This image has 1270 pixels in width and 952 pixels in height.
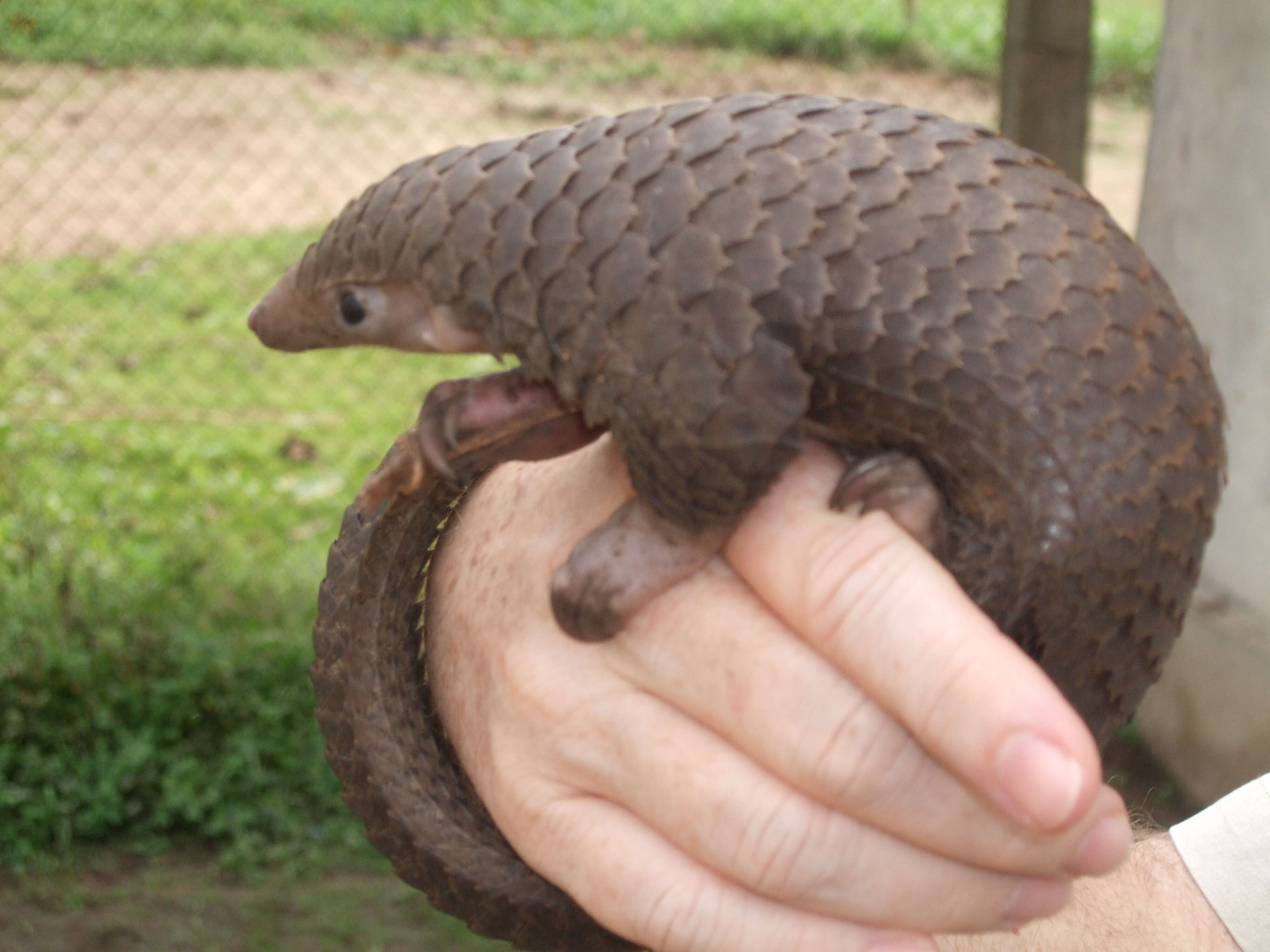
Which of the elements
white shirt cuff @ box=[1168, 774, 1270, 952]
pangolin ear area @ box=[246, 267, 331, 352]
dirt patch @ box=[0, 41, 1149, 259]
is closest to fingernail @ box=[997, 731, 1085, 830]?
white shirt cuff @ box=[1168, 774, 1270, 952]

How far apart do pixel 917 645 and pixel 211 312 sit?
4.58 meters

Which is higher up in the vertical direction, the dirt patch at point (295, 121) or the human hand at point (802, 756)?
the human hand at point (802, 756)

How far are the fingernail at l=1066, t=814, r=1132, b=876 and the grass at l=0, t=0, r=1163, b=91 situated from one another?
4411 millimetres

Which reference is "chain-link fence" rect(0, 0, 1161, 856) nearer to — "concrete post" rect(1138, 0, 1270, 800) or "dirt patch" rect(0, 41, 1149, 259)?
"dirt patch" rect(0, 41, 1149, 259)

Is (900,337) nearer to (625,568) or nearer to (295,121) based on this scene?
(625,568)

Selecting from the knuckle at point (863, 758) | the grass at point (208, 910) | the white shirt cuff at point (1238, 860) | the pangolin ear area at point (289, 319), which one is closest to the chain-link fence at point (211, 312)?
the grass at point (208, 910)

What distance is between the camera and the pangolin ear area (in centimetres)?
134

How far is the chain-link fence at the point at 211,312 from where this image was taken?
3150mm

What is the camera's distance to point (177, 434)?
4.29 metres

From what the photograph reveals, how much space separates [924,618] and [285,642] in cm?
270

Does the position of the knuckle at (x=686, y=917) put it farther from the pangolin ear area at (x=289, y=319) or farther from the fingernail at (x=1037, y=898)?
the pangolin ear area at (x=289, y=319)

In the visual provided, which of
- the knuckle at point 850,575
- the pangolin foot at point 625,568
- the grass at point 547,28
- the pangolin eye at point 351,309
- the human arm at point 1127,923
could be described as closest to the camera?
the knuckle at point 850,575

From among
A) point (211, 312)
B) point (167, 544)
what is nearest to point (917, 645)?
point (167, 544)

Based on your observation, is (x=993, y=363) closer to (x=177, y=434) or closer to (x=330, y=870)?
(x=330, y=870)
